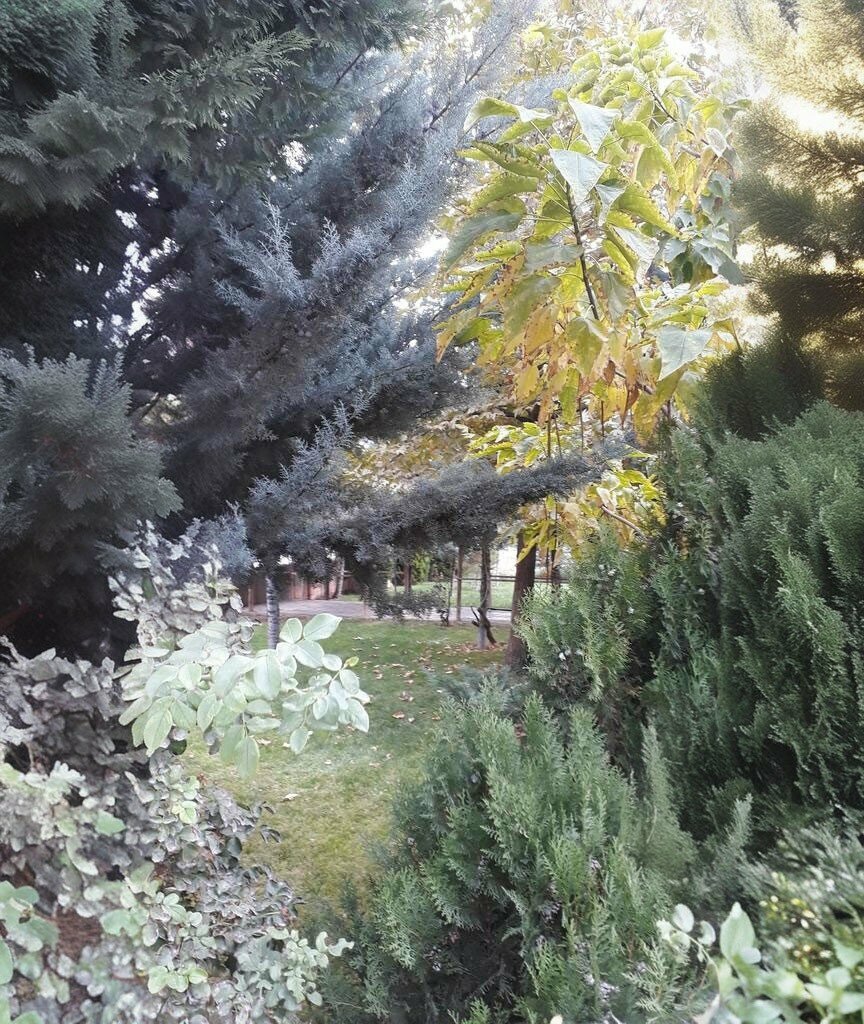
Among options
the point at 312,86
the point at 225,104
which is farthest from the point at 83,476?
the point at 312,86

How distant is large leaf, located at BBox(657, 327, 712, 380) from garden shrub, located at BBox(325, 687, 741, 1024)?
2.82ft

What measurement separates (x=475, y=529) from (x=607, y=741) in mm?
1032

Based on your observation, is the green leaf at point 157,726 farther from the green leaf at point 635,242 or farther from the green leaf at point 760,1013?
the green leaf at point 635,242

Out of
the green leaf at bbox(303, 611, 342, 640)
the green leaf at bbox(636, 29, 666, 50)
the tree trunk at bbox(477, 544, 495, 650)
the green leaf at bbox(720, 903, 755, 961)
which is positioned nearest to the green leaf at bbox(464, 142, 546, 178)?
the green leaf at bbox(636, 29, 666, 50)

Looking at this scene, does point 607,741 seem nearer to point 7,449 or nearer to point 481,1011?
point 481,1011

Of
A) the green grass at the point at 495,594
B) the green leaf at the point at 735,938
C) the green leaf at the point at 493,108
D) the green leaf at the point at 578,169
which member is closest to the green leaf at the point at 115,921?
the green leaf at the point at 735,938

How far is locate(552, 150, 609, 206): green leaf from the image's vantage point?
3.71 ft

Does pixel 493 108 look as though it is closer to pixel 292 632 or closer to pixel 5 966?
pixel 292 632

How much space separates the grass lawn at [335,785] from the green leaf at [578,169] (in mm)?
1356

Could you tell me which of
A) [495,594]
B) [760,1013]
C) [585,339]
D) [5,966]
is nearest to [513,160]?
[585,339]

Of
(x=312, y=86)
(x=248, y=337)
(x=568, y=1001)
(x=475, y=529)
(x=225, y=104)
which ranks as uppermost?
(x=312, y=86)

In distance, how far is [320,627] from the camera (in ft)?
3.88

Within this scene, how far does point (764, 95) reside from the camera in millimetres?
1591

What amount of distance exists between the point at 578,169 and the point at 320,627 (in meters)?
1.04
